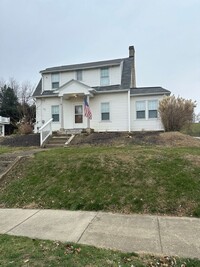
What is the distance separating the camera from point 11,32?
64.3 ft

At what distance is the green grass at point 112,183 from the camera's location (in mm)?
5457

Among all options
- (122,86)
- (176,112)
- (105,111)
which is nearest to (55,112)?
(105,111)

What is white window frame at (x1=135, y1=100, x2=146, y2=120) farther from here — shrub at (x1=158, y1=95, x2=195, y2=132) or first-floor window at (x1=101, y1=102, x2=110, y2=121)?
shrub at (x1=158, y1=95, x2=195, y2=132)

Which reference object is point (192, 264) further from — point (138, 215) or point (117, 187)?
point (117, 187)

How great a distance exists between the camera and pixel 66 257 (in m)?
3.14

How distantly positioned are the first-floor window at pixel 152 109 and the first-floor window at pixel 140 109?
0.46 m

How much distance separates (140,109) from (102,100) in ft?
10.2

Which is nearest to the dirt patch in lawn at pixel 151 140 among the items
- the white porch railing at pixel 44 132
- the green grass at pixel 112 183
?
the white porch railing at pixel 44 132

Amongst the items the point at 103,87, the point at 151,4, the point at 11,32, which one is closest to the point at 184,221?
the point at 151,4

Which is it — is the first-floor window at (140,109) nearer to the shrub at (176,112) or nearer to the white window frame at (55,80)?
the shrub at (176,112)

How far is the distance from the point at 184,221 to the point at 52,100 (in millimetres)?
16175

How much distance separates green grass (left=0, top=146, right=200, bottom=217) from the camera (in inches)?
215

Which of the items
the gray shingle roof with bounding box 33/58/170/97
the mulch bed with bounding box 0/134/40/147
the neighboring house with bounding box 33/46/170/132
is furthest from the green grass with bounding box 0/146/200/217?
the gray shingle roof with bounding box 33/58/170/97

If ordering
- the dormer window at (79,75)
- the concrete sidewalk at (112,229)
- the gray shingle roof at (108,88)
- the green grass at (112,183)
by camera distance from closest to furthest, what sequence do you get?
the concrete sidewalk at (112,229)
the green grass at (112,183)
the gray shingle roof at (108,88)
the dormer window at (79,75)
